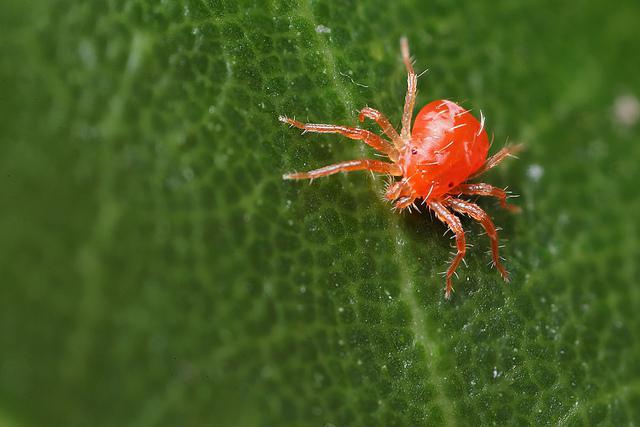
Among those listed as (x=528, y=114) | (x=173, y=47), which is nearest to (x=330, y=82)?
(x=173, y=47)

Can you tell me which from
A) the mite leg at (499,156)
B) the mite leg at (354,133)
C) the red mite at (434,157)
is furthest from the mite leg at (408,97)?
the mite leg at (499,156)

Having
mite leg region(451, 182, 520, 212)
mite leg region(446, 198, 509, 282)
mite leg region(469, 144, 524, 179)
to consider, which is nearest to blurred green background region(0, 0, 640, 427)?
mite leg region(446, 198, 509, 282)

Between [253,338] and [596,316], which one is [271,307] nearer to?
[253,338]

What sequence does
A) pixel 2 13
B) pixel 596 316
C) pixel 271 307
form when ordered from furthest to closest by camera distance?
pixel 596 316 → pixel 2 13 → pixel 271 307

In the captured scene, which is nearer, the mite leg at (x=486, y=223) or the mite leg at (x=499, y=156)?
the mite leg at (x=486, y=223)

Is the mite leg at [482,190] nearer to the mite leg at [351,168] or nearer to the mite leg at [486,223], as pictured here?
the mite leg at [486,223]

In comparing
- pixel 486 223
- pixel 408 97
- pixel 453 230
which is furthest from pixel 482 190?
pixel 408 97

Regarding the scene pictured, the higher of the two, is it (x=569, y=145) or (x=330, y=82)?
(x=330, y=82)
